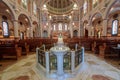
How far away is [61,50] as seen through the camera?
161 inches

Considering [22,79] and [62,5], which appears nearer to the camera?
[22,79]

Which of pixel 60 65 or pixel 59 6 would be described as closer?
pixel 60 65

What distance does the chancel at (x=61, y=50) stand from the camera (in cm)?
411

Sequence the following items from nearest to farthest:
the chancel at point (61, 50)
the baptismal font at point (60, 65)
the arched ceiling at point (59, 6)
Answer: the baptismal font at point (60, 65)
the chancel at point (61, 50)
the arched ceiling at point (59, 6)

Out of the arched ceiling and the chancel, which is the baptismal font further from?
the arched ceiling

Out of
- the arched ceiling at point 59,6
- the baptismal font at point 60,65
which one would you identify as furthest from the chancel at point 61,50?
the arched ceiling at point 59,6

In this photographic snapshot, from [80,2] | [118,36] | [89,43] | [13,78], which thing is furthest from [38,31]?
[13,78]

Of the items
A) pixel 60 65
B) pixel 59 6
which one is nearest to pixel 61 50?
pixel 60 65

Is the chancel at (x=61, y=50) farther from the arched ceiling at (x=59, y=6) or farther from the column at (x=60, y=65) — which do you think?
the arched ceiling at (x=59, y=6)

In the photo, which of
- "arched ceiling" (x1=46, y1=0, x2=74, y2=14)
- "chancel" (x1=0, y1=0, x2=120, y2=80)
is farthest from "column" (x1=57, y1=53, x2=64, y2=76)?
"arched ceiling" (x1=46, y1=0, x2=74, y2=14)

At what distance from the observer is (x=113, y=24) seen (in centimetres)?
1582

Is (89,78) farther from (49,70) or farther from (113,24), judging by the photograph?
(113,24)

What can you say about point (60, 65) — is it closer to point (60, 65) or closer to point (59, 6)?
point (60, 65)

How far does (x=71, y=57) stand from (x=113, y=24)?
14.7 metres
